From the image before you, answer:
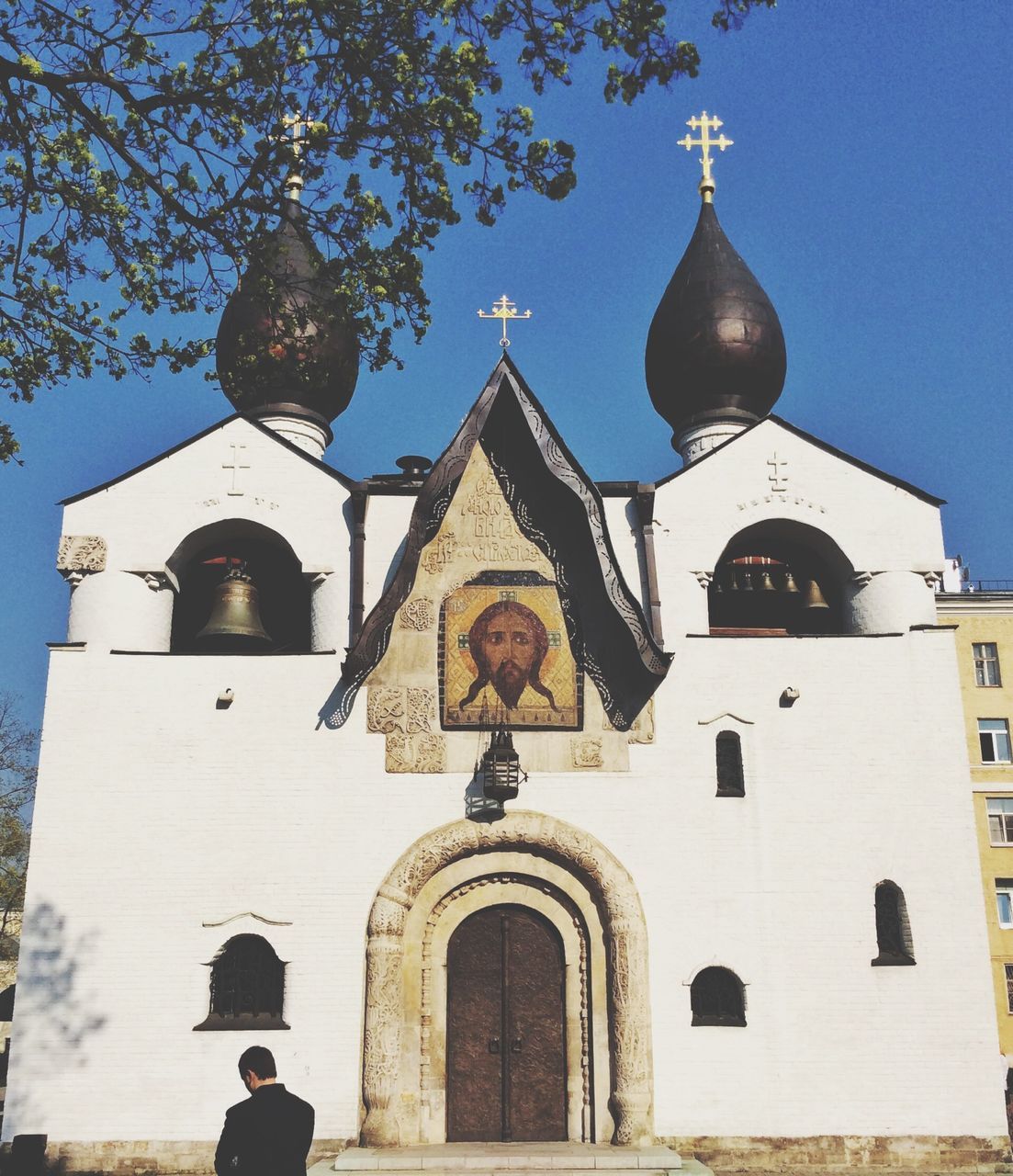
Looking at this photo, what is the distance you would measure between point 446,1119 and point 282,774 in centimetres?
339

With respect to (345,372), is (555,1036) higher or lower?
lower

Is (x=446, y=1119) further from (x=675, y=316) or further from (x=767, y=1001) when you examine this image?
(x=675, y=316)

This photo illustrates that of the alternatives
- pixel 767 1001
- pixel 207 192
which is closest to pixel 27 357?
pixel 207 192

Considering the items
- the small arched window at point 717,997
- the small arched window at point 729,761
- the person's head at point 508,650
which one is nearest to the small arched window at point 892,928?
the small arched window at point 717,997

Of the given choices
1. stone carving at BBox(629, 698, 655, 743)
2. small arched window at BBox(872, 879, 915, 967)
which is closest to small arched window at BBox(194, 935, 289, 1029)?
stone carving at BBox(629, 698, 655, 743)

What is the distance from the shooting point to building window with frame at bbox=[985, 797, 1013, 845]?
2598cm

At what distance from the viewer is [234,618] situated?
40.2 feet

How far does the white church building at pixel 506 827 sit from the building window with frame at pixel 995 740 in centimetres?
1542

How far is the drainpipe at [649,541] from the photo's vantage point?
1220 centimetres

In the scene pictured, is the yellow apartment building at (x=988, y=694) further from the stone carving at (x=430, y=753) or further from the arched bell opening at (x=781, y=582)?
the stone carving at (x=430, y=753)

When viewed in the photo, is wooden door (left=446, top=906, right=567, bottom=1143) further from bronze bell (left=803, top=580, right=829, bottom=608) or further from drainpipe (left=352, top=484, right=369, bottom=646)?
Answer: bronze bell (left=803, top=580, right=829, bottom=608)

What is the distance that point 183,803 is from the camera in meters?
11.5

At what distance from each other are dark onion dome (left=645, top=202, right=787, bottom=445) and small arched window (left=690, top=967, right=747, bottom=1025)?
23.4ft

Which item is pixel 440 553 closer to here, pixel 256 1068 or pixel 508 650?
pixel 508 650
